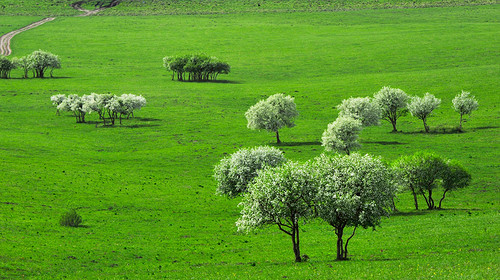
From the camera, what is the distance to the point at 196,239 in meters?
53.8

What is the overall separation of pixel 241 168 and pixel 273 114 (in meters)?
35.9

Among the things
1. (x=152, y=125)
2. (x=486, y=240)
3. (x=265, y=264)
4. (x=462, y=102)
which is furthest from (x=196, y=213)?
(x=462, y=102)

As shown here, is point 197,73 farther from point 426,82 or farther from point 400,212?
point 400,212

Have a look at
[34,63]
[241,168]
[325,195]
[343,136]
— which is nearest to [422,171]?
[241,168]

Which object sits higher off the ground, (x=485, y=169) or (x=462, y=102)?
(x=462, y=102)

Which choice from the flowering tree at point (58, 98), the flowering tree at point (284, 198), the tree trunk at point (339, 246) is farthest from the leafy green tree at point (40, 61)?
the tree trunk at point (339, 246)

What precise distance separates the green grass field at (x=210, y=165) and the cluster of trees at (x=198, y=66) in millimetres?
5320

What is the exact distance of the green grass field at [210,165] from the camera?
43.3 meters

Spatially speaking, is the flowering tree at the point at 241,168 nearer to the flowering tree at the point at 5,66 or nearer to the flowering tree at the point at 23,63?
the flowering tree at the point at 5,66

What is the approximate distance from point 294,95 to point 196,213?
76450 mm

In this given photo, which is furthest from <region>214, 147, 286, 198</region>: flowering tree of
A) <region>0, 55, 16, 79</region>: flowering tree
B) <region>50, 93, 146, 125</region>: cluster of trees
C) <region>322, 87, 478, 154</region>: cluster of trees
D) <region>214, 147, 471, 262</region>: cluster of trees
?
<region>0, 55, 16, 79</region>: flowering tree

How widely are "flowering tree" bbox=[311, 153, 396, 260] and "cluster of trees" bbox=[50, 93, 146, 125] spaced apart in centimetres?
8545

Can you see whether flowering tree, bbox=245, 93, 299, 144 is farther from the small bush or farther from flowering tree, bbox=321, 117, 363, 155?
the small bush

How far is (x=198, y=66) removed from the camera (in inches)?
6491
